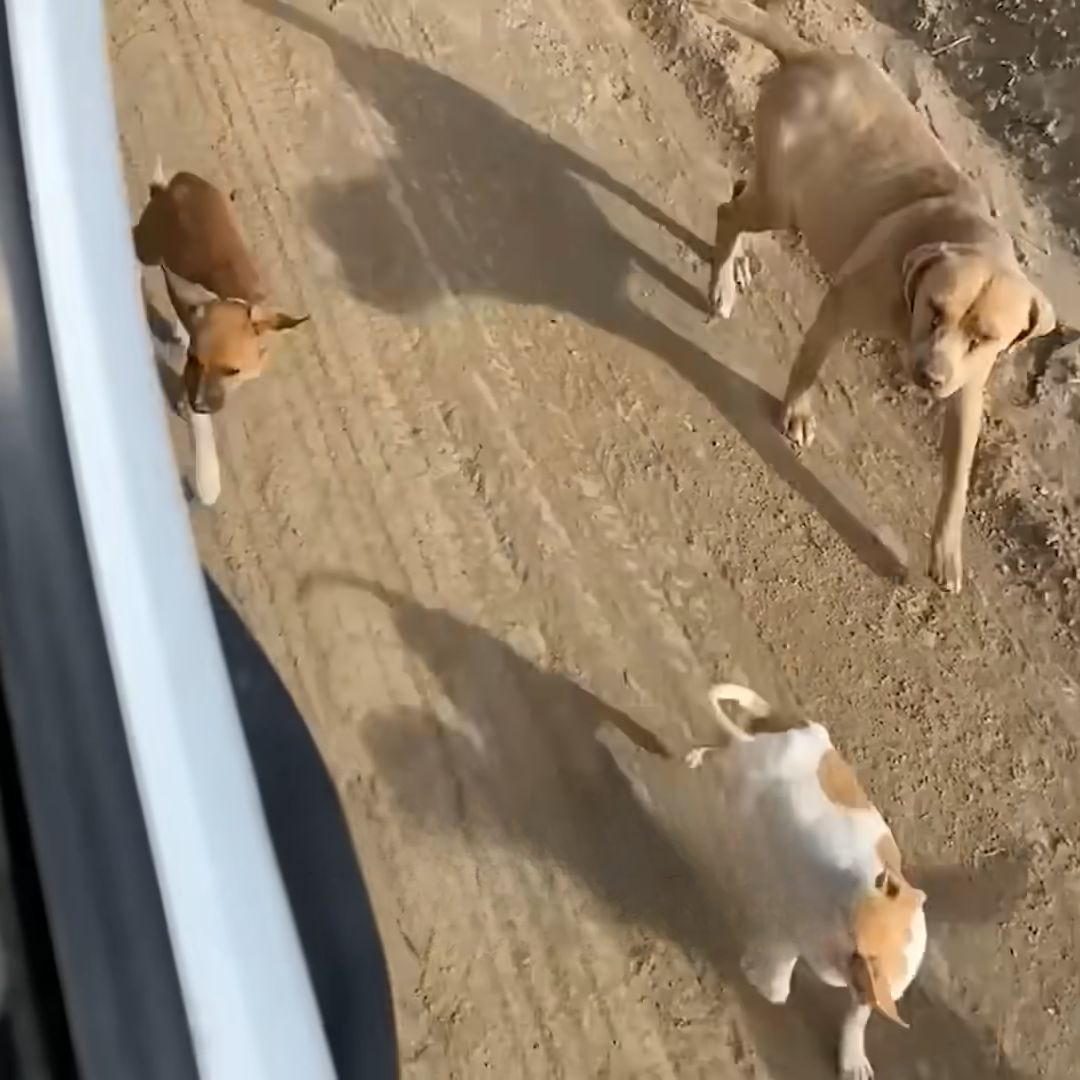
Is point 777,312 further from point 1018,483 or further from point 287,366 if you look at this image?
point 287,366

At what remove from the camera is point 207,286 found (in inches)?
45.5

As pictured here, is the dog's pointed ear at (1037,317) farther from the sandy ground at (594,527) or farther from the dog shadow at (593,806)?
the dog shadow at (593,806)

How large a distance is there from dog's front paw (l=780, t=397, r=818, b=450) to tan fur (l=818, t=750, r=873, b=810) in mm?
369

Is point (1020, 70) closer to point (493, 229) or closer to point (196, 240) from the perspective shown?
point (493, 229)

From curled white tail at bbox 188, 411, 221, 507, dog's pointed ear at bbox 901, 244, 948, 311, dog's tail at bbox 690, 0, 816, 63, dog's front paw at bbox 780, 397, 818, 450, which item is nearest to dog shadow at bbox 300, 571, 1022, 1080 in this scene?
curled white tail at bbox 188, 411, 221, 507

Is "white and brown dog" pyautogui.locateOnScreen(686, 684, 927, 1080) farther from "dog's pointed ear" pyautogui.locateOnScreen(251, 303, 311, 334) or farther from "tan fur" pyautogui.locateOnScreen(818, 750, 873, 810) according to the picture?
"dog's pointed ear" pyautogui.locateOnScreen(251, 303, 311, 334)

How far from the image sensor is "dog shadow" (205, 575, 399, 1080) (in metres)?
0.80

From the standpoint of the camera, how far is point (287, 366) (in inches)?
54.1

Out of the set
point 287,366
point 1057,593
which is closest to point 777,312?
point 1057,593

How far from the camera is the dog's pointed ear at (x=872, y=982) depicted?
1.02 metres

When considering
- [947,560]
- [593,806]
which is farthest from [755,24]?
[593,806]

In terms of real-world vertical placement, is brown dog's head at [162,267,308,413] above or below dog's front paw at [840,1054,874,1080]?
above

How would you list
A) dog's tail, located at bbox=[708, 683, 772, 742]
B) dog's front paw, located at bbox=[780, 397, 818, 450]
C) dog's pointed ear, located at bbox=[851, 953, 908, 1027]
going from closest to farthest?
dog's pointed ear, located at bbox=[851, 953, 908, 1027] → dog's tail, located at bbox=[708, 683, 772, 742] → dog's front paw, located at bbox=[780, 397, 818, 450]

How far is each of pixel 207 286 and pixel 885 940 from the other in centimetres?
76
